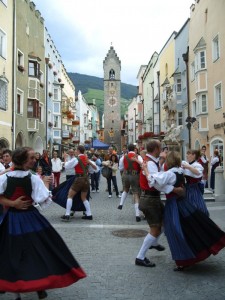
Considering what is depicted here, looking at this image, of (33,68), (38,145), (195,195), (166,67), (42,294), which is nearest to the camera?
(42,294)

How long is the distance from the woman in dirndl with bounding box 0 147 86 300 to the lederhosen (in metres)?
1.90

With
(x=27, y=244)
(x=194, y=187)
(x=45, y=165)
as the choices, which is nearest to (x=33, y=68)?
(x=45, y=165)

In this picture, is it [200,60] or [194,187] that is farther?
[200,60]

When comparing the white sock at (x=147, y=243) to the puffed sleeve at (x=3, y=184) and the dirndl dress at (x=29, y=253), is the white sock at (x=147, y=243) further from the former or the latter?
the puffed sleeve at (x=3, y=184)

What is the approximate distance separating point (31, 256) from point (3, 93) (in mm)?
21826

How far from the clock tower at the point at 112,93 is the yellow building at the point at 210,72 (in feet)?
217

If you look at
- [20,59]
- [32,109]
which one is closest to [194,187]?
[20,59]

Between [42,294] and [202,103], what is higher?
[202,103]

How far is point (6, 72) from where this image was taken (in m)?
25.1

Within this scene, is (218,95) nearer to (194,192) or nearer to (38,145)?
(38,145)

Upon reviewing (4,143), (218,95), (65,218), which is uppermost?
(218,95)

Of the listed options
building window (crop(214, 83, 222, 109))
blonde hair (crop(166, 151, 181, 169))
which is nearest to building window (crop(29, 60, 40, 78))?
building window (crop(214, 83, 222, 109))

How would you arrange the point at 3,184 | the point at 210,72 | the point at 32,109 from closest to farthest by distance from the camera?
the point at 3,184 → the point at 210,72 → the point at 32,109

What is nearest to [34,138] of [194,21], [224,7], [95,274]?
[194,21]
